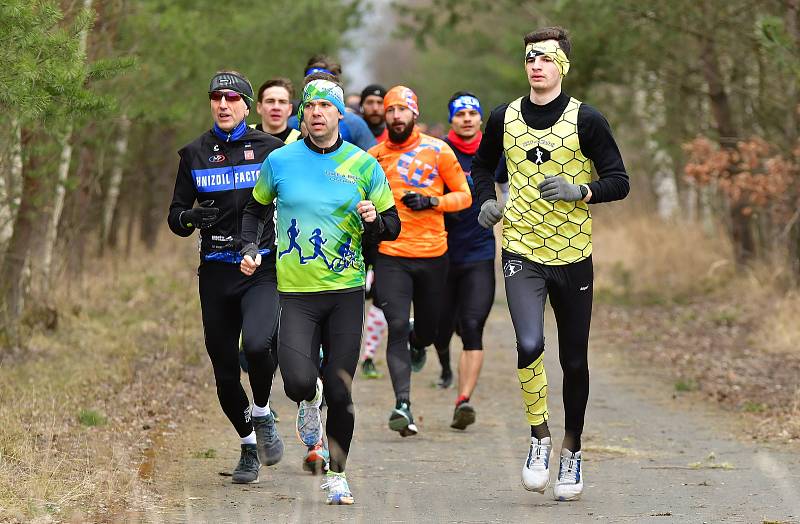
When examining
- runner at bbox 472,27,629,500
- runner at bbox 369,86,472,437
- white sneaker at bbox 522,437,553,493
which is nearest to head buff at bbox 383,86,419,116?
runner at bbox 369,86,472,437

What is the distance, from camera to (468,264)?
10.5 meters

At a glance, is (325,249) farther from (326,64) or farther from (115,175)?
(115,175)

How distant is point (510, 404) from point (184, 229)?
14.9ft

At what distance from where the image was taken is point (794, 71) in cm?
1219

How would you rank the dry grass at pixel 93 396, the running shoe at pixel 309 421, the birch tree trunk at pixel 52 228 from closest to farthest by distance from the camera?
the dry grass at pixel 93 396, the running shoe at pixel 309 421, the birch tree trunk at pixel 52 228

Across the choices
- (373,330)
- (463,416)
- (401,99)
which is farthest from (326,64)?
(463,416)

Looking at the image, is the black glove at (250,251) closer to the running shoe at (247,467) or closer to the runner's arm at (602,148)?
the running shoe at (247,467)

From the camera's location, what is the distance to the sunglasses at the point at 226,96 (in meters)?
7.91

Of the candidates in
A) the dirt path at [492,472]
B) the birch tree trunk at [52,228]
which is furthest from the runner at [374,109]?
the birch tree trunk at [52,228]

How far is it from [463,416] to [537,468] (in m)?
2.59

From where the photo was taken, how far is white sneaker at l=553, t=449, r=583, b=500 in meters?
7.50

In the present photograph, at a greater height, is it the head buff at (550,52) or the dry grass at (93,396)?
the head buff at (550,52)

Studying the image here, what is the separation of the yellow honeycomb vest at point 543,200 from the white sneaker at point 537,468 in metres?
0.93

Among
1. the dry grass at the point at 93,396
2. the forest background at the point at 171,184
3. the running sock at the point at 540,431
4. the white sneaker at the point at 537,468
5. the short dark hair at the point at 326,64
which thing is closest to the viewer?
the dry grass at the point at 93,396
